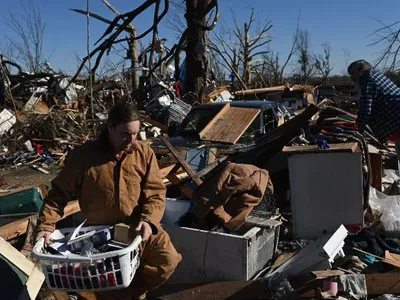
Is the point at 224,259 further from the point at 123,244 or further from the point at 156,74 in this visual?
the point at 156,74

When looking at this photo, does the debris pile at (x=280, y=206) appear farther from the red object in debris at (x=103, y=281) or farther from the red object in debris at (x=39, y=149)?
the red object in debris at (x=39, y=149)

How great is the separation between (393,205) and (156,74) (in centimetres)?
1167

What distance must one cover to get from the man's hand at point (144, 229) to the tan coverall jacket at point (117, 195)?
83 mm

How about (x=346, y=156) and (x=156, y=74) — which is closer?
(x=346, y=156)

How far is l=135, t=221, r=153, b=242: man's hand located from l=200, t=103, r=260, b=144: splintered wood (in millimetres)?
3822

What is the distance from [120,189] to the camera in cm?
324

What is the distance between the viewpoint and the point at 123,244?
122 inches

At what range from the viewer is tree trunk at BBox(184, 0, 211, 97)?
13.8m

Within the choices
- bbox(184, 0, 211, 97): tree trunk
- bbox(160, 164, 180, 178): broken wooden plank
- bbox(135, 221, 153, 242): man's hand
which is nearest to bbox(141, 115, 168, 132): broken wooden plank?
bbox(184, 0, 211, 97): tree trunk

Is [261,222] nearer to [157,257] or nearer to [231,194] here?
[231,194]

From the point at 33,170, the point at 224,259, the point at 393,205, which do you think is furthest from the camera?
the point at 33,170

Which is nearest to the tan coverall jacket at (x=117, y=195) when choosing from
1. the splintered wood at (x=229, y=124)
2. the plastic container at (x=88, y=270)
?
the plastic container at (x=88, y=270)

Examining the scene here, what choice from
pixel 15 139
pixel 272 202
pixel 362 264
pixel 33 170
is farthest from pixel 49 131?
pixel 362 264

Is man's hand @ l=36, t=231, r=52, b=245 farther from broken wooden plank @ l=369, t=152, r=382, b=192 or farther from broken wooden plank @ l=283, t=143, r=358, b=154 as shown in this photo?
broken wooden plank @ l=369, t=152, r=382, b=192
